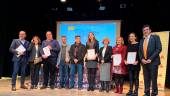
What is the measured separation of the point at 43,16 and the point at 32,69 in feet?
14.7

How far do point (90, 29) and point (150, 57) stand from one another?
516 cm

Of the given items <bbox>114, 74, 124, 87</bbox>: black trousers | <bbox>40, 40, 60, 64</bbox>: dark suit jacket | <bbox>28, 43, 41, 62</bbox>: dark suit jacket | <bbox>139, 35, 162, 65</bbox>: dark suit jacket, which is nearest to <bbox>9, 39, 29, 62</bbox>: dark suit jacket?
<bbox>28, 43, 41, 62</bbox>: dark suit jacket

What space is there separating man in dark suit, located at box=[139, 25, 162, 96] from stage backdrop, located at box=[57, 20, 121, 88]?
4504 millimetres

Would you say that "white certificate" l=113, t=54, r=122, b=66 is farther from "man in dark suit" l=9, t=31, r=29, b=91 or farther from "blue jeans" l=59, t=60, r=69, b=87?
A: "man in dark suit" l=9, t=31, r=29, b=91

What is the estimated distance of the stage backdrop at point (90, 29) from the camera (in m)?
11.9

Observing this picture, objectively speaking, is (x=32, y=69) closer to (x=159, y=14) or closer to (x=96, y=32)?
(x=96, y=32)

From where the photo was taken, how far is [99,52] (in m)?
9.10

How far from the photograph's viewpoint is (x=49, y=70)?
9375 mm

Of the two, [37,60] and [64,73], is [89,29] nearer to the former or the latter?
[64,73]

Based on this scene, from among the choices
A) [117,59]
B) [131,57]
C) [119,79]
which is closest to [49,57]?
[117,59]

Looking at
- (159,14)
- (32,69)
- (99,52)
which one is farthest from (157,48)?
(159,14)

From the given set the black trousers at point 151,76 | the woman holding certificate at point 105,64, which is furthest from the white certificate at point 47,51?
the black trousers at point 151,76

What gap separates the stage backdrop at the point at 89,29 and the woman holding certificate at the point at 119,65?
10.0 feet

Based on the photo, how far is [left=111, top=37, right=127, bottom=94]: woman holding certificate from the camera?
8.64 meters
